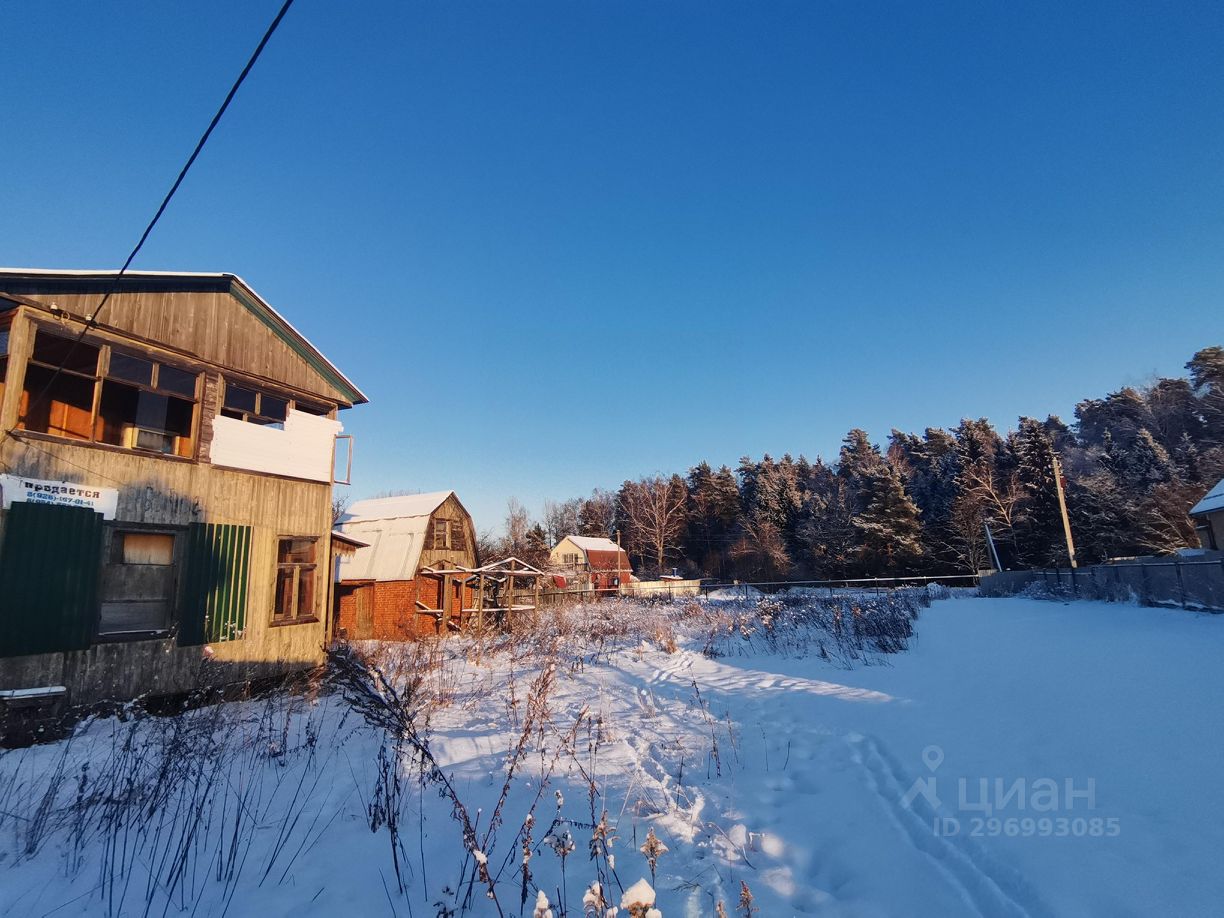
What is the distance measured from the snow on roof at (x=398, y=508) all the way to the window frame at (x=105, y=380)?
13064 millimetres

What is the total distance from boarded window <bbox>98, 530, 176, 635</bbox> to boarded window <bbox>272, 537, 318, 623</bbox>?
200cm

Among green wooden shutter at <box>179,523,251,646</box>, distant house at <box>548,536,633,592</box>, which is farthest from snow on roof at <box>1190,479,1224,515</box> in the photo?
distant house at <box>548,536,633,592</box>

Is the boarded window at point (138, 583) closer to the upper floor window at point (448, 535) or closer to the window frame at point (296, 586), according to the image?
the window frame at point (296, 586)

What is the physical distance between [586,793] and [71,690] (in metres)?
8.38

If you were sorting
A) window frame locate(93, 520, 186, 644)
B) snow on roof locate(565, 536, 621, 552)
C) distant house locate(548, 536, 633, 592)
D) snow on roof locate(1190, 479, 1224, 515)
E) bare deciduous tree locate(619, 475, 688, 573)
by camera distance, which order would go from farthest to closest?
bare deciduous tree locate(619, 475, 688, 573)
snow on roof locate(565, 536, 621, 552)
distant house locate(548, 536, 633, 592)
snow on roof locate(1190, 479, 1224, 515)
window frame locate(93, 520, 186, 644)

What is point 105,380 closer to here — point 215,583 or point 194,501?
point 194,501

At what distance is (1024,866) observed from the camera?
3109mm

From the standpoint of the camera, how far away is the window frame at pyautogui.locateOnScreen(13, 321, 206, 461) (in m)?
8.54

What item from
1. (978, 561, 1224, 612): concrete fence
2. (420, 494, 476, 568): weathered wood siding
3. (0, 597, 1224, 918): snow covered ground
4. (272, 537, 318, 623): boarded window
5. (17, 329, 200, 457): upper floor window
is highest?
(17, 329, 200, 457): upper floor window

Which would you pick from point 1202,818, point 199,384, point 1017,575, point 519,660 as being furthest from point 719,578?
point 1202,818

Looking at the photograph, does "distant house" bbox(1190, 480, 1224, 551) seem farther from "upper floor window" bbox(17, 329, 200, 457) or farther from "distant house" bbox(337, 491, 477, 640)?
"upper floor window" bbox(17, 329, 200, 457)

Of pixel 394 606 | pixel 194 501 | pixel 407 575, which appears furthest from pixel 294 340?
pixel 394 606

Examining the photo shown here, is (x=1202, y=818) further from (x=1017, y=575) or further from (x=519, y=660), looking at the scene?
(x=1017, y=575)

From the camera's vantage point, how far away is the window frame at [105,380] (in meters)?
8.54
